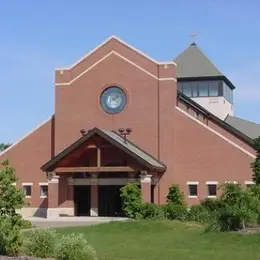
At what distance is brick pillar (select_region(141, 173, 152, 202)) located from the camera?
131 ft

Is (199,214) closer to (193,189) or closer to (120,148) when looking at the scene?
(120,148)

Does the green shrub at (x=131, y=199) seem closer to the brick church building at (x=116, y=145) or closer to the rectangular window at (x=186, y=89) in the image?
the brick church building at (x=116, y=145)

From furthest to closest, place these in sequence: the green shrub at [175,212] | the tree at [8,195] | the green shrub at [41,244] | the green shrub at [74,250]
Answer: the green shrub at [175,212] → the tree at [8,195] → the green shrub at [41,244] → the green shrub at [74,250]

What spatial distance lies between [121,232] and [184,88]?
102ft

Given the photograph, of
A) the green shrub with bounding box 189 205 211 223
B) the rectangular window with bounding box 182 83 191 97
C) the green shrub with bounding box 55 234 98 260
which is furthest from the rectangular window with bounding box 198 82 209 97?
the green shrub with bounding box 55 234 98 260

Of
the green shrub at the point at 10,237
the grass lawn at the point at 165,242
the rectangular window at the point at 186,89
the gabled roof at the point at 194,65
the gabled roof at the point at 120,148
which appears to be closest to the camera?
the green shrub at the point at 10,237

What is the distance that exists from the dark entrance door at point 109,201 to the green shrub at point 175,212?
6997 millimetres

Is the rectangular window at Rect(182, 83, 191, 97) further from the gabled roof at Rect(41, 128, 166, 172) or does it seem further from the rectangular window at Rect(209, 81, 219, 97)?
the gabled roof at Rect(41, 128, 166, 172)

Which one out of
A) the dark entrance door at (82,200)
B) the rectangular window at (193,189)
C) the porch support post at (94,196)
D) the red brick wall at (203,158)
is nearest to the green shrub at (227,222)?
the red brick wall at (203,158)

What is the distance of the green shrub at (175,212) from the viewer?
35.0 m

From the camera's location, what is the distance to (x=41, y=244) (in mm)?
16156

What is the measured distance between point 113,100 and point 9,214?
92.2 feet

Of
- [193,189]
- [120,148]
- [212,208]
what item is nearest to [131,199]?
[120,148]

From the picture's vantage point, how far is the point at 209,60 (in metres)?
60.5
